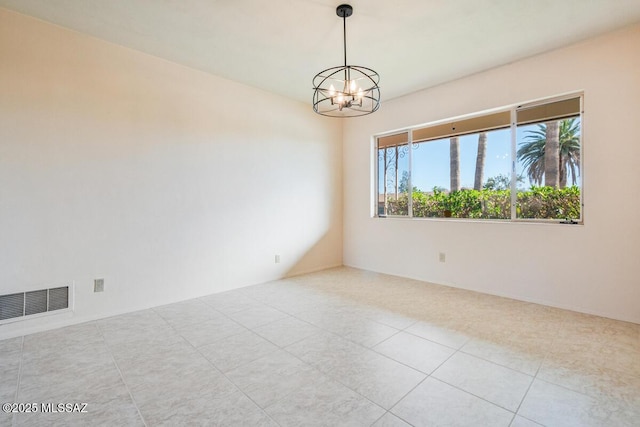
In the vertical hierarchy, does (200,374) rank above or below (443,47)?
below

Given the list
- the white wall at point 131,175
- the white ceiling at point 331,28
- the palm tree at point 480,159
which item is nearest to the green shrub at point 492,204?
the palm tree at point 480,159

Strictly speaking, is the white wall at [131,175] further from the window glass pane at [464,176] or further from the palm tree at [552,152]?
the palm tree at [552,152]

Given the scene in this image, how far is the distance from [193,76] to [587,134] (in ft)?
14.7

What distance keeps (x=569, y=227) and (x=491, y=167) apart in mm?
1133

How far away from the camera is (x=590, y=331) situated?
104 inches

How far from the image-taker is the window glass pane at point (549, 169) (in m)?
3.24

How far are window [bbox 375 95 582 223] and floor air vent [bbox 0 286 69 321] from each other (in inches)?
169

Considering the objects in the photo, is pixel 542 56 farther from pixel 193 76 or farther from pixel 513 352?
pixel 193 76

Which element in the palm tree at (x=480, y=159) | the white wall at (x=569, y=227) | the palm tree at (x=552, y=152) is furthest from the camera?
the palm tree at (x=480, y=159)

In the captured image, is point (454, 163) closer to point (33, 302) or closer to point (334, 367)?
point (334, 367)

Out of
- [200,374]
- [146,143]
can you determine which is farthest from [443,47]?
[200,374]

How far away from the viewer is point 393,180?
4.95 m

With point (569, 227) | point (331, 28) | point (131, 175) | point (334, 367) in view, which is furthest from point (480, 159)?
point (131, 175)

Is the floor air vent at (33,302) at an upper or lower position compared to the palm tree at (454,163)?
lower
